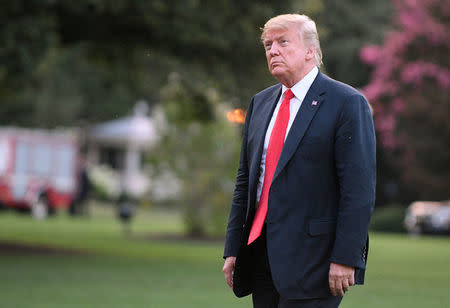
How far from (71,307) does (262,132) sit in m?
6.50

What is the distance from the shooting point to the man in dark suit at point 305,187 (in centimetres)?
416

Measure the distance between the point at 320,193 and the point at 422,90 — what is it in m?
26.4

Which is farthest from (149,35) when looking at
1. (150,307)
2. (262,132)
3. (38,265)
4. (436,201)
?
(436,201)

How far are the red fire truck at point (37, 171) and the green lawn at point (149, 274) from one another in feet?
29.7

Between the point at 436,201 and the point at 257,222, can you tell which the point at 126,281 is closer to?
the point at 257,222

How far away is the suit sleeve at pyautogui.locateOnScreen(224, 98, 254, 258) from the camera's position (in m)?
4.64

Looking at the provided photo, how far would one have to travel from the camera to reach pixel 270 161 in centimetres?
443

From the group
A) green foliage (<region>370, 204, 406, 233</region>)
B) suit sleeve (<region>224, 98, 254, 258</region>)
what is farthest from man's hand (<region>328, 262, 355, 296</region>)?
green foliage (<region>370, 204, 406, 233</region>)

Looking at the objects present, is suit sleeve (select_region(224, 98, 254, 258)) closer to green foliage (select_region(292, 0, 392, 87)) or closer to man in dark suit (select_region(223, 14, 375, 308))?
man in dark suit (select_region(223, 14, 375, 308))

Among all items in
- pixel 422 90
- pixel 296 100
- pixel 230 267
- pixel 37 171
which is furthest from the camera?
pixel 37 171

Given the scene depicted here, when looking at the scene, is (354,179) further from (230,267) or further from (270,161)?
(230,267)

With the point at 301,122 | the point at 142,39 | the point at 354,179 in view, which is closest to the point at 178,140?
the point at 142,39

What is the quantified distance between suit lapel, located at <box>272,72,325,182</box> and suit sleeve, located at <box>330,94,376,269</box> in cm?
15

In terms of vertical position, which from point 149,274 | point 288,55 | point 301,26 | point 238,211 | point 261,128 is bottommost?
point 149,274
